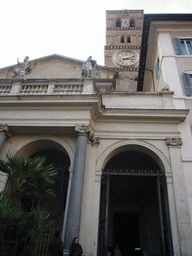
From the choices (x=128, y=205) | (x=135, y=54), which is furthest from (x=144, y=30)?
(x=135, y=54)

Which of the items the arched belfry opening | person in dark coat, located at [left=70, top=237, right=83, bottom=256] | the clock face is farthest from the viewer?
the clock face

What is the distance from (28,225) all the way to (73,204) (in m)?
2.21

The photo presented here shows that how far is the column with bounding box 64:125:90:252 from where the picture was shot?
278 inches

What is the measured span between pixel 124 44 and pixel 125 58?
148 inches

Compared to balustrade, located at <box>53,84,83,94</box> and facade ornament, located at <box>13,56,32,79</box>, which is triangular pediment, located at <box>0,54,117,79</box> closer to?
facade ornament, located at <box>13,56,32,79</box>

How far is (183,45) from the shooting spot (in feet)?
42.9

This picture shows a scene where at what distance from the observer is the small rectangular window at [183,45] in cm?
1255

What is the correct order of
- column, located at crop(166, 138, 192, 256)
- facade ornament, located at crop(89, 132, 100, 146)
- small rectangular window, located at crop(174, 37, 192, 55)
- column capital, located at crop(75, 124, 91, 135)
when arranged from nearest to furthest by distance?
column, located at crop(166, 138, 192, 256), column capital, located at crop(75, 124, 91, 135), facade ornament, located at crop(89, 132, 100, 146), small rectangular window, located at crop(174, 37, 192, 55)

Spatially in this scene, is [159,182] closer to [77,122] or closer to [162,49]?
[77,122]

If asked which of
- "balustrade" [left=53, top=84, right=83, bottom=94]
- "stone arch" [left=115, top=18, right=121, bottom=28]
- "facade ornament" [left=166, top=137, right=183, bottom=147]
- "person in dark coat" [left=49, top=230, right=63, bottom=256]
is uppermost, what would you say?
"stone arch" [left=115, top=18, right=121, bottom=28]

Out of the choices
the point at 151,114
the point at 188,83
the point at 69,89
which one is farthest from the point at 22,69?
the point at 188,83

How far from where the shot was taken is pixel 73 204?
7.51 meters

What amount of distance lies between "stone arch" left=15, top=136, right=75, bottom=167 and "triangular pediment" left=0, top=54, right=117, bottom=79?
21.8 ft

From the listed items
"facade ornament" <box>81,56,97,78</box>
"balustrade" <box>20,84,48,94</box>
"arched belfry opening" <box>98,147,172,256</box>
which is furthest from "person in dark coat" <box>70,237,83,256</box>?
"facade ornament" <box>81,56,97,78</box>
